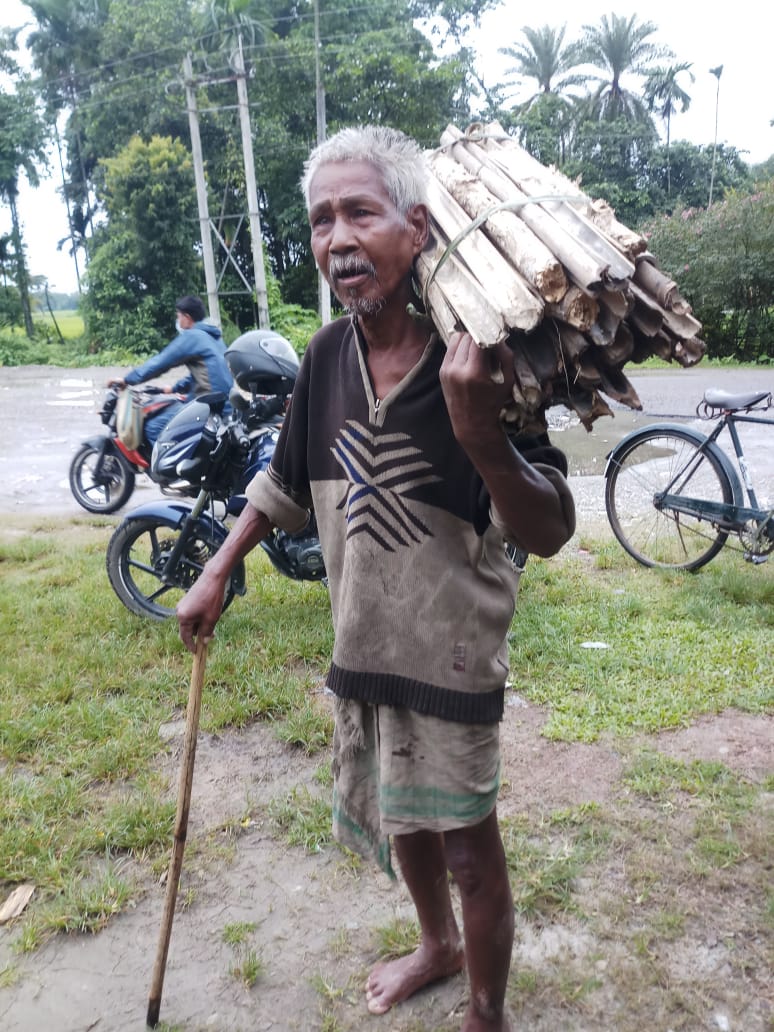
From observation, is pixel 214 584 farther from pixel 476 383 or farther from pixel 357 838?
pixel 476 383

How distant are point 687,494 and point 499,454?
13.5 feet

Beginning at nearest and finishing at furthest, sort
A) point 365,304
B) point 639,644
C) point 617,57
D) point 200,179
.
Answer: point 365,304 < point 639,644 < point 200,179 < point 617,57

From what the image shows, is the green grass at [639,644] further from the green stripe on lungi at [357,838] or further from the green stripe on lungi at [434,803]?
the green stripe on lungi at [434,803]

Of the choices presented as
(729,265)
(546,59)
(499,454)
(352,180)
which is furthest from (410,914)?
(546,59)

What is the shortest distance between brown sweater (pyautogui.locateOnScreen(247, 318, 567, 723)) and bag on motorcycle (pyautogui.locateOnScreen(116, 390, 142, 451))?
501 centimetres

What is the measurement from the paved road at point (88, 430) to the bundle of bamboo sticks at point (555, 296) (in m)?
1.67

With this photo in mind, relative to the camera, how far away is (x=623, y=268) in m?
1.33

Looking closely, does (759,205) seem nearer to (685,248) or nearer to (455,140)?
(685,248)

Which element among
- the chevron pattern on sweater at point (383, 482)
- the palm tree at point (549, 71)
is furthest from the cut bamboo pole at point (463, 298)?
the palm tree at point (549, 71)

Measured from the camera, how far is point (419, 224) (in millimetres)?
1650

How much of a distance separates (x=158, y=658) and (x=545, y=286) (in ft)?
10.6

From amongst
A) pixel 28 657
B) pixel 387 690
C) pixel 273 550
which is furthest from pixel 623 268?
pixel 28 657

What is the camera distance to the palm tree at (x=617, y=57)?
35781 mm

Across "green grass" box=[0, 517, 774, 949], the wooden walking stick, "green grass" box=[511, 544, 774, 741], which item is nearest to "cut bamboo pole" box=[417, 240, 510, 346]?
the wooden walking stick
